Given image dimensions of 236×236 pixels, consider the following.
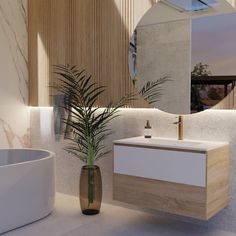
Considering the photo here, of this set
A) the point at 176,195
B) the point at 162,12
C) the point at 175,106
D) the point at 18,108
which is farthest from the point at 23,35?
the point at 176,195

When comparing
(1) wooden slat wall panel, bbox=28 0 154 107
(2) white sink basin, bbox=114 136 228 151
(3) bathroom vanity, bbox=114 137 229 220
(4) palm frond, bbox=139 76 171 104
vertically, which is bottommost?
(3) bathroom vanity, bbox=114 137 229 220

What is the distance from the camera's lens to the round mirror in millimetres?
2881

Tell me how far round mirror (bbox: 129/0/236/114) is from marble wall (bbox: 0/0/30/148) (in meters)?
1.67

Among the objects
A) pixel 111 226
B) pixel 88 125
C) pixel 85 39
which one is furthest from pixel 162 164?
pixel 85 39

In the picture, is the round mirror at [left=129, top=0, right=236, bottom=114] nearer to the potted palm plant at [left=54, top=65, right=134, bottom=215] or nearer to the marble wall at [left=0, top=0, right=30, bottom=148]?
the potted palm plant at [left=54, top=65, right=134, bottom=215]

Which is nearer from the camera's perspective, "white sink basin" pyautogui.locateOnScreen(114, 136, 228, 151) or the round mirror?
"white sink basin" pyautogui.locateOnScreen(114, 136, 228, 151)

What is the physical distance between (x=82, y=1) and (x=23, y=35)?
0.99 metres

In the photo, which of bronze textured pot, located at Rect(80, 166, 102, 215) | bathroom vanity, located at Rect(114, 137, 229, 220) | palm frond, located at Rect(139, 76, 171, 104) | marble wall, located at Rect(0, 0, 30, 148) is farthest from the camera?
marble wall, located at Rect(0, 0, 30, 148)

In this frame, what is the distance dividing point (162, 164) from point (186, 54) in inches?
39.2

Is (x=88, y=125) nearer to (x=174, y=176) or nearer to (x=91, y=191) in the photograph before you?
(x=91, y=191)

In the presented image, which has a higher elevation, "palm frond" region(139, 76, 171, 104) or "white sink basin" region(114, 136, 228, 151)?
"palm frond" region(139, 76, 171, 104)

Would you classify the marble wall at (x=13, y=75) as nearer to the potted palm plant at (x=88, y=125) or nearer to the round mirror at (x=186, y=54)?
the potted palm plant at (x=88, y=125)

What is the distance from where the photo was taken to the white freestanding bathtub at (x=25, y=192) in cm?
291

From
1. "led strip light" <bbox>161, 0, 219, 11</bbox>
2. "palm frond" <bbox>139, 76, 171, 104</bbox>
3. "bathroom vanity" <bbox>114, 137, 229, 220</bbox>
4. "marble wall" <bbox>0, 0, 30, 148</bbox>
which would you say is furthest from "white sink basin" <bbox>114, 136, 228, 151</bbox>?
"marble wall" <bbox>0, 0, 30, 148</bbox>
